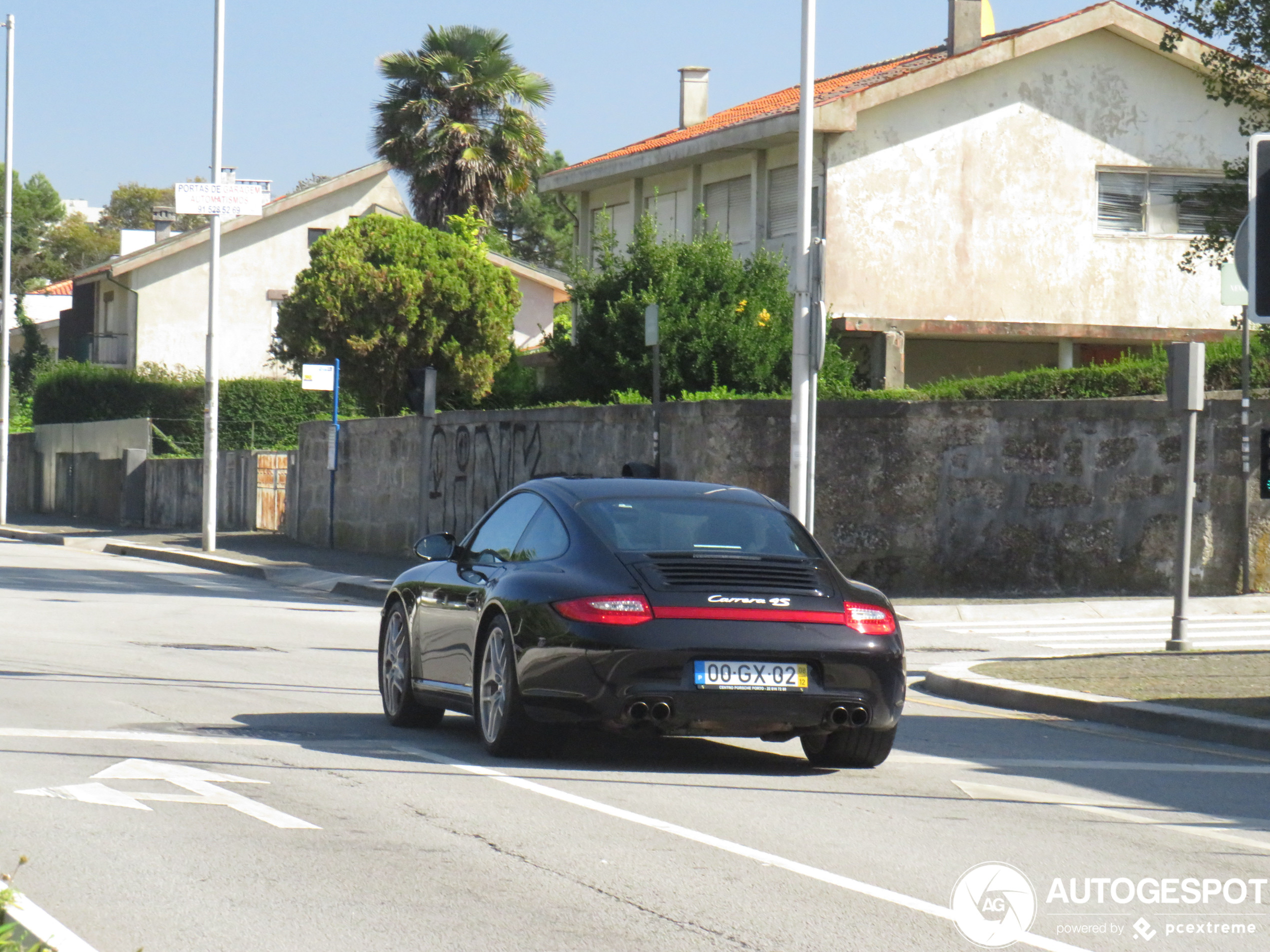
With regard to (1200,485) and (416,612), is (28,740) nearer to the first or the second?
(416,612)

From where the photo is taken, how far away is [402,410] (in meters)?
36.8

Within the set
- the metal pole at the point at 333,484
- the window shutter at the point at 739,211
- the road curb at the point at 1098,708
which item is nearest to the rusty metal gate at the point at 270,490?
the metal pole at the point at 333,484

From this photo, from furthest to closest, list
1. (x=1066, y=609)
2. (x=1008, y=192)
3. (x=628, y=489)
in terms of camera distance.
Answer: (x=1008, y=192) → (x=1066, y=609) → (x=628, y=489)

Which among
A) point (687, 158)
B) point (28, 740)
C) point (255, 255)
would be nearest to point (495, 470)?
point (687, 158)

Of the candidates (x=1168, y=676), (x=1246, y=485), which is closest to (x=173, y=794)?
(x=1168, y=676)

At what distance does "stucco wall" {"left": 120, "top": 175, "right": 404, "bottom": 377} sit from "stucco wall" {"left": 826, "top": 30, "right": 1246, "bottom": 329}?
29528 millimetres

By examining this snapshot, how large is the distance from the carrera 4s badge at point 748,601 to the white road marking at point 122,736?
2.57 meters

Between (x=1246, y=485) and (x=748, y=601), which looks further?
(x=1246, y=485)

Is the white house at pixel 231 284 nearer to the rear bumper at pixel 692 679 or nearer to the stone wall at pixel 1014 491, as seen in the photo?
the stone wall at pixel 1014 491

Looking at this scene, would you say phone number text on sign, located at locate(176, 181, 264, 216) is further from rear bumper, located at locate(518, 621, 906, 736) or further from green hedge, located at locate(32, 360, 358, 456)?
green hedge, located at locate(32, 360, 358, 456)

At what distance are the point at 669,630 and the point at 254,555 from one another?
2158 centimetres

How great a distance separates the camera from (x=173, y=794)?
746 cm

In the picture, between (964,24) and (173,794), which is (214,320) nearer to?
(964,24)

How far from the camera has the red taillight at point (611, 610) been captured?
7.96 metres
